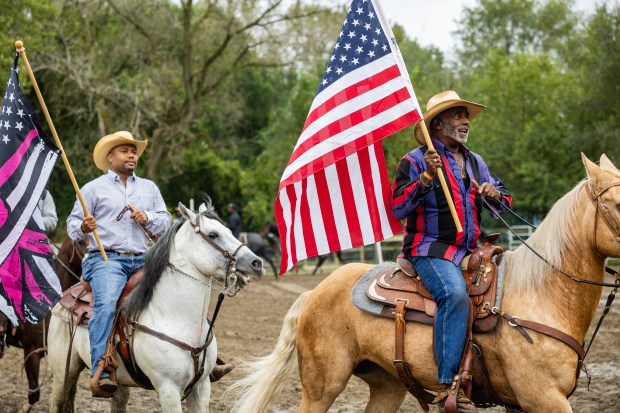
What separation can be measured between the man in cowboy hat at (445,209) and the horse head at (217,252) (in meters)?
1.15

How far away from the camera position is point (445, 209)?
578 centimetres

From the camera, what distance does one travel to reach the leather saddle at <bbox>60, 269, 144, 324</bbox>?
6.89 metres

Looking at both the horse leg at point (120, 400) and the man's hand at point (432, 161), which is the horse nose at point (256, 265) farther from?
the horse leg at point (120, 400)

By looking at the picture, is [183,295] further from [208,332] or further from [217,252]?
[217,252]

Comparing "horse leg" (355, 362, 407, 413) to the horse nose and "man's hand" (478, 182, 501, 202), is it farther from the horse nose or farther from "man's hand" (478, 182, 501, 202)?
"man's hand" (478, 182, 501, 202)

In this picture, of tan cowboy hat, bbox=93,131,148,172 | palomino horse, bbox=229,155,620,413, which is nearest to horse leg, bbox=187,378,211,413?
palomino horse, bbox=229,155,620,413

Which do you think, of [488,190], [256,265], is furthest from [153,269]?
[488,190]

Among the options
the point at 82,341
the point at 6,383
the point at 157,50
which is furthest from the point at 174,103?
the point at 82,341

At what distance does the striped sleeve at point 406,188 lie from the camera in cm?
569

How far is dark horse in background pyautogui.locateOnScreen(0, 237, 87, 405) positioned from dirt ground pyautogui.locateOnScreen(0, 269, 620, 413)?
1.10 ft

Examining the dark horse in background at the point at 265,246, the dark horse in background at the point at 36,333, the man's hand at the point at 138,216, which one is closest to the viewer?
the man's hand at the point at 138,216

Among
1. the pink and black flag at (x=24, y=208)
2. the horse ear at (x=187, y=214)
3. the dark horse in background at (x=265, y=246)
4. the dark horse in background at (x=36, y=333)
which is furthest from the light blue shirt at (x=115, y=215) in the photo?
the dark horse in background at (x=265, y=246)

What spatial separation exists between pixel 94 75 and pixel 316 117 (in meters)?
23.5

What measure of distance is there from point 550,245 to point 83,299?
12.8 ft
